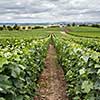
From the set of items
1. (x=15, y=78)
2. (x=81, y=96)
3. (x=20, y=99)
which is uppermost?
(x=15, y=78)

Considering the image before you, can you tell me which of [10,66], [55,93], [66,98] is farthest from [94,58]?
[55,93]

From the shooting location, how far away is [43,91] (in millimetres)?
9688

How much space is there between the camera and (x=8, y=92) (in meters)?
4.06

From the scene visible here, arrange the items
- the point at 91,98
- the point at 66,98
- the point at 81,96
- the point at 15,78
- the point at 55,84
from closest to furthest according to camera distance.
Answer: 1. the point at 15,78
2. the point at 91,98
3. the point at 81,96
4. the point at 66,98
5. the point at 55,84

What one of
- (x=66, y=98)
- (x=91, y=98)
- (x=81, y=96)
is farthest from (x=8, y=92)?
(x=66, y=98)

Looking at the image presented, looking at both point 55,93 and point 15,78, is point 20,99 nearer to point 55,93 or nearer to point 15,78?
point 15,78

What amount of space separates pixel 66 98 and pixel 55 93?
851 mm

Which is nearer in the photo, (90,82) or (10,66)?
(10,66)

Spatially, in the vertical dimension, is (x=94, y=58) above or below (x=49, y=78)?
above

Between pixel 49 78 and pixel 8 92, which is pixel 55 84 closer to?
pixel 49 78

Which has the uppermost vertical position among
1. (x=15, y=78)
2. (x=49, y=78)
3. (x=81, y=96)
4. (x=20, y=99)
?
(x=15, y=78)

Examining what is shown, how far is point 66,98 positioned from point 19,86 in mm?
4239

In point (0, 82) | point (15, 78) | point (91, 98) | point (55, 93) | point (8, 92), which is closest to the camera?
point (0, 82)

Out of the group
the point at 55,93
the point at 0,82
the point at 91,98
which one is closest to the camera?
the point at 0,82
